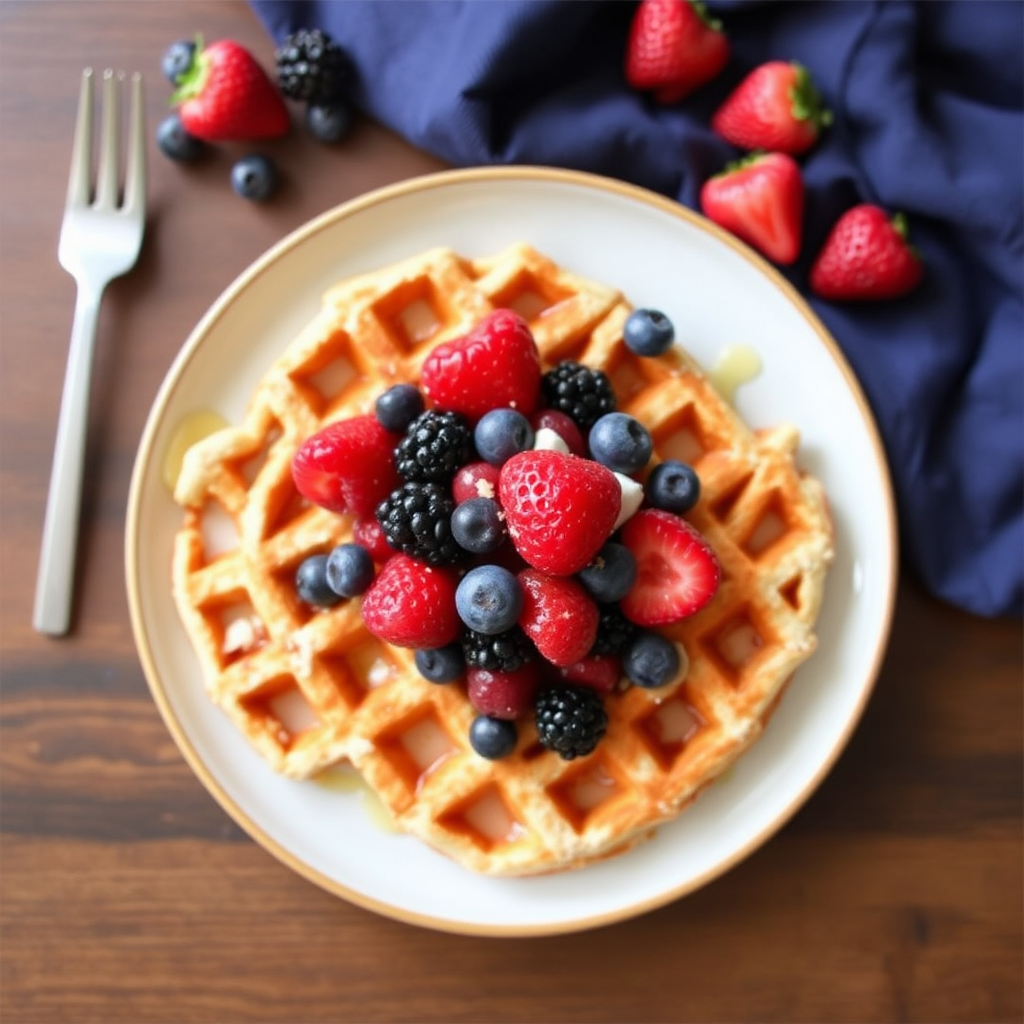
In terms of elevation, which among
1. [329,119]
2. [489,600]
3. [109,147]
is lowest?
[489,600]

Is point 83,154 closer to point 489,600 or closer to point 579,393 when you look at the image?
point 579,393

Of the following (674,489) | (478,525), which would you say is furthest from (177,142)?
(674,489)

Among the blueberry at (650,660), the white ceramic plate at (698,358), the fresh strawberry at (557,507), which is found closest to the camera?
the fresh strawberry at (557,507)

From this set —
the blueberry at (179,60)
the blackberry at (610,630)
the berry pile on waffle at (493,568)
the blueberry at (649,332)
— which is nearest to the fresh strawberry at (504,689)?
the berry pile on waffle at (493,568)

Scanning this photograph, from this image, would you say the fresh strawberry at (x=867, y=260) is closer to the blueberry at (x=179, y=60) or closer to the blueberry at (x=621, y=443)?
the blueberry at (x=621, y=443)

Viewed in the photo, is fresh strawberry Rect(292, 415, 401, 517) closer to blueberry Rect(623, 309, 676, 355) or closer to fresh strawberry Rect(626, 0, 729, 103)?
blueberry Rect(623, 309, 676, 355)

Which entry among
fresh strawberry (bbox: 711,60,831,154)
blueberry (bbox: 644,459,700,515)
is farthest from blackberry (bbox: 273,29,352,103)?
blueberry (bbox: 644,459,700,515)

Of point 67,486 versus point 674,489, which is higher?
point 674,489
